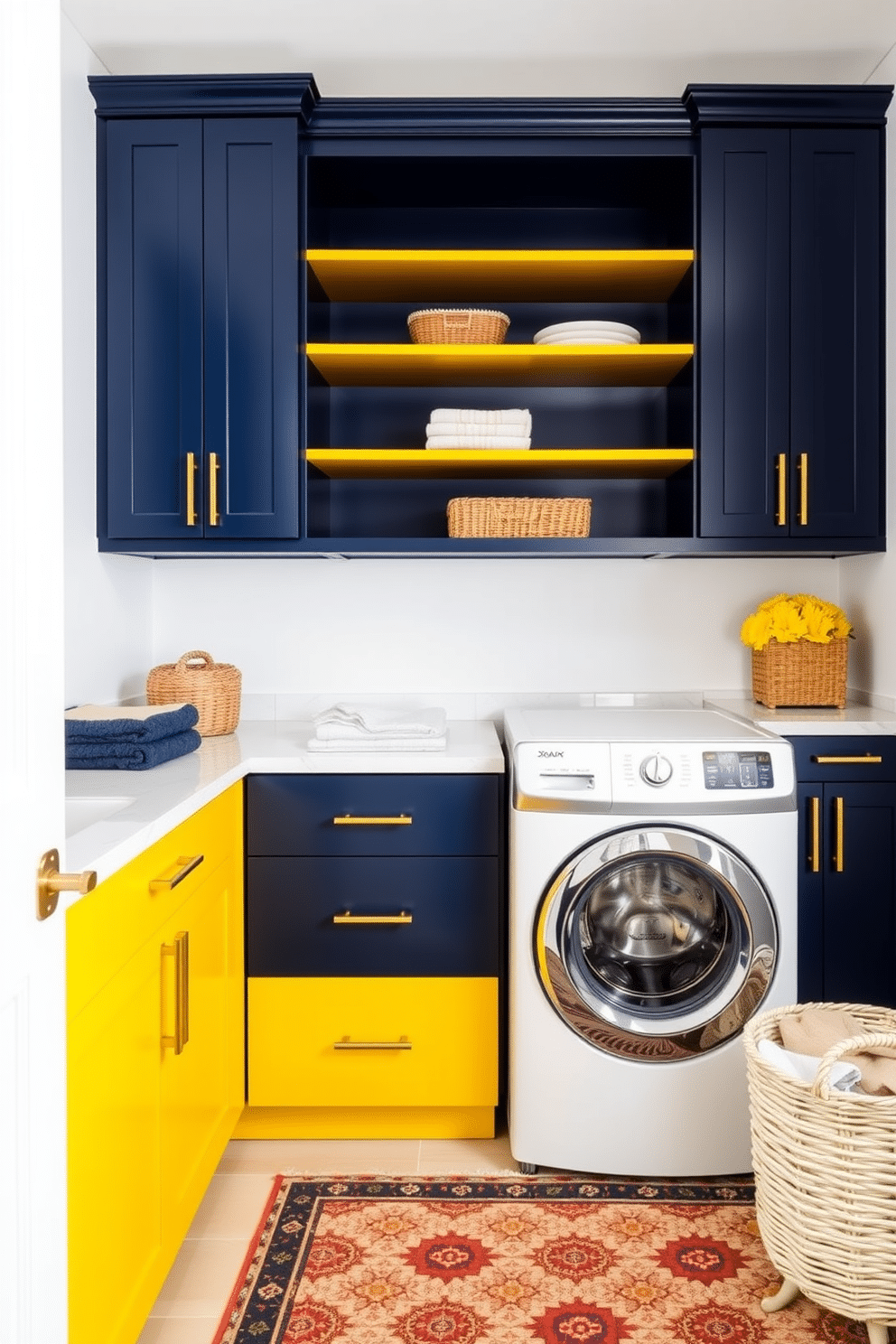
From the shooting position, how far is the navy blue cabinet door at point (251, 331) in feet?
8.41

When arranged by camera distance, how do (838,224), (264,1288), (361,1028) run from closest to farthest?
(264,1288), (361,1028), (838,224)

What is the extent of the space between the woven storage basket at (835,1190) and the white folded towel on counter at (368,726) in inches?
41.3

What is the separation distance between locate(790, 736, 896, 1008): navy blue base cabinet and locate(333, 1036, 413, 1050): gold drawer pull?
Result: 95 centimetres

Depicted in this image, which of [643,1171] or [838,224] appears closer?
[643,1171]

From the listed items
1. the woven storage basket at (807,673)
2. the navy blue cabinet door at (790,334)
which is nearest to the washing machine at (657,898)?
the woven storage basket at (807,673)

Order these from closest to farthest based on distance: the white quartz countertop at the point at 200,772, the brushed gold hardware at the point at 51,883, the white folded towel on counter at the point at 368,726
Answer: the brushed gold hardware at the point at 51,883, the white quartz countertop at the point at 200,772, the white folded towel on counter at the point at 368,726

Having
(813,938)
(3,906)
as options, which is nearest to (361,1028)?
(813,938)

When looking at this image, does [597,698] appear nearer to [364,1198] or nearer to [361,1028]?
[361,1028]

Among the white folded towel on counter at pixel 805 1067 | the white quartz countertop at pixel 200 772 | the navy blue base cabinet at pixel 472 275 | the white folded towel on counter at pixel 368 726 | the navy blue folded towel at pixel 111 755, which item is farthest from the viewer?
the navy blue base cabinet at pixel 472 275

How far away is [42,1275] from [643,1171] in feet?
4.95

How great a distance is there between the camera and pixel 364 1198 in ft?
7.13

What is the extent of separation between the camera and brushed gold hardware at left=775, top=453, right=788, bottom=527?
2604 millimetres

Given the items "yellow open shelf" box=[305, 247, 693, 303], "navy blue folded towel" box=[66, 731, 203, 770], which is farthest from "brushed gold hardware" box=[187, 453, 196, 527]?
"navy blue folded towel" box=[66, 731, 203, 770]

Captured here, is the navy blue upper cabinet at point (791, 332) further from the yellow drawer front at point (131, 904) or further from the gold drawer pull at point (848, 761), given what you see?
the yellow drawer front at point (131, 904)
